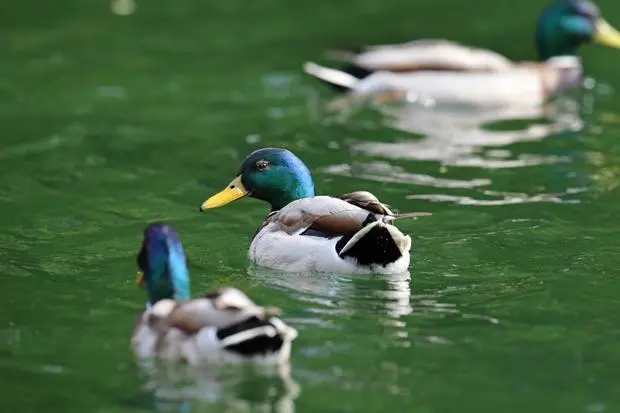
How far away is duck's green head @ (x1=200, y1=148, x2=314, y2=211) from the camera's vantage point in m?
11.1

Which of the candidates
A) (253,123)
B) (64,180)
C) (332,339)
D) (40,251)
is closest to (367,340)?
(332,339)

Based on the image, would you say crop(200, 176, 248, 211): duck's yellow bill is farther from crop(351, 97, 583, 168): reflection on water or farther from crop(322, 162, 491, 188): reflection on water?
crop(351, 97, 583, 168): reflection on water

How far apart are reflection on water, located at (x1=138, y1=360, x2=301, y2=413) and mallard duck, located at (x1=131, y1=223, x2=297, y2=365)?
0.08 metres

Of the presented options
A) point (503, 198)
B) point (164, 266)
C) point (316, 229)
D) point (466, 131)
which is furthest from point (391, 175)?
point (164, 266)

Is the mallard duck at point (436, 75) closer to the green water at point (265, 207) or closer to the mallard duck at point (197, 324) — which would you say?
the green water at point (265, 207)

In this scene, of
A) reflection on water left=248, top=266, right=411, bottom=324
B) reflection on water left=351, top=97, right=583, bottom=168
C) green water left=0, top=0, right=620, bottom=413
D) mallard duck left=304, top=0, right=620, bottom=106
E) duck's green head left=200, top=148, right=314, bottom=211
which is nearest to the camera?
green water left=0, top=0, right=620, bottom=413

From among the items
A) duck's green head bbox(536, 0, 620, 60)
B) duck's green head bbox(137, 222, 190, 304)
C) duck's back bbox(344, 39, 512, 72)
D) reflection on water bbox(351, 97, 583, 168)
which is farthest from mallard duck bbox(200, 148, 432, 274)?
duck's green head bbox(536, 0, 620, 60)

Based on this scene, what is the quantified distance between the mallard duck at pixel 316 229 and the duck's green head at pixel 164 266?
146 cm

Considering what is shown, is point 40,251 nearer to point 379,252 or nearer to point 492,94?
point 379,252

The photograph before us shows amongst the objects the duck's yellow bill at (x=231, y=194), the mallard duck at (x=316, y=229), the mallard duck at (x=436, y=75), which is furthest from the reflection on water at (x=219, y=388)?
the mallard duck at (x=436, y=75)

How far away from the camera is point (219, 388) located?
7.87 m

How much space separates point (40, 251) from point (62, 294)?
47.0 inches

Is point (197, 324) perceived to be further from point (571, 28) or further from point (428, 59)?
point (571, 28)

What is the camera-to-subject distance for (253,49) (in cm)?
1873
